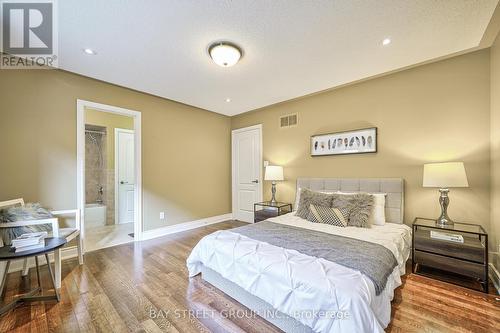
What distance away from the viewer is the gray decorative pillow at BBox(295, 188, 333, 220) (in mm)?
2826

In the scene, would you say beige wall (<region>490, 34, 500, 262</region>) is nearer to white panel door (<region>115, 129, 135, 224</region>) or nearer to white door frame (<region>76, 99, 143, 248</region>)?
white door frame (<region>76, 99, 143, 248</region>)

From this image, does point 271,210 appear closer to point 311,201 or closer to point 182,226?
point 311,201

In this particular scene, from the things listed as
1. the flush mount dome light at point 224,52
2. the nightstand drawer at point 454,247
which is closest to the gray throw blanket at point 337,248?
the nightstand drawer at point 454,247

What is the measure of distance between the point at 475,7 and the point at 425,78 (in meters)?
1.04

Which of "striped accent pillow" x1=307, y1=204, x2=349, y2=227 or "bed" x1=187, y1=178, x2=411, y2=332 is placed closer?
"bed" x1=187, y1=178, x2=411, y2=332

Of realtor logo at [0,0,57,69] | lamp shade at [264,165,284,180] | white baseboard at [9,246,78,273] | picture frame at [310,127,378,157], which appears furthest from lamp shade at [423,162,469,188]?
white baseboard at [9,246,78,273]

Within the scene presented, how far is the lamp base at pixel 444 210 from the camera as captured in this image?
2306 millimetres

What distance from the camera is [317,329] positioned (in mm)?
1271

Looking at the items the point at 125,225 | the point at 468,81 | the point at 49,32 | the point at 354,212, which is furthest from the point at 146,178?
the point at 468,81

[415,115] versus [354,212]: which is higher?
[415,115]

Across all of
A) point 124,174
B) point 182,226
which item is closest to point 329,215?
point 182,226

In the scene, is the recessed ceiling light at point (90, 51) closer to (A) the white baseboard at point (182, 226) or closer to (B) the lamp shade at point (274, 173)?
(A) the white baseboard at point (182, 226)

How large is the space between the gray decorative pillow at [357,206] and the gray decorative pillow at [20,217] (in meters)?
3.50

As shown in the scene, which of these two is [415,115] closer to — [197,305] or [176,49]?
[176,49]
